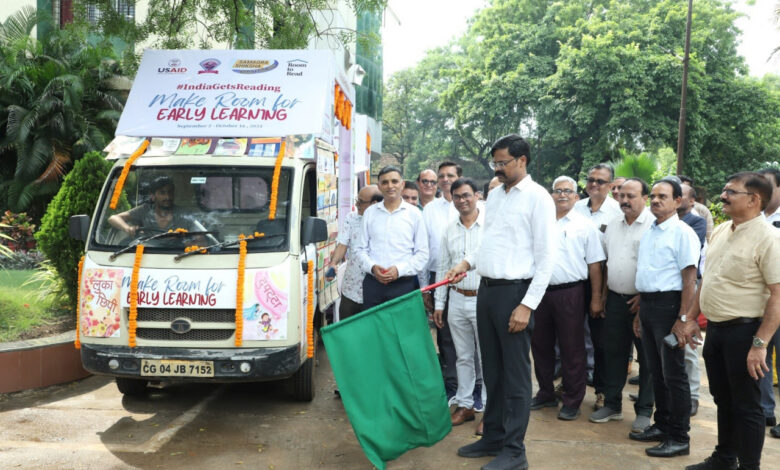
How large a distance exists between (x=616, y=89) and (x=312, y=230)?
22604 millimetres

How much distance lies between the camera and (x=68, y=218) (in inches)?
295

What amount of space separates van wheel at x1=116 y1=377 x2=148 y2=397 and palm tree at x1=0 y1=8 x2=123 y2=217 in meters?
8.25

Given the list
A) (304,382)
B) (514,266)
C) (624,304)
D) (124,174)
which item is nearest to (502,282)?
(514,266)

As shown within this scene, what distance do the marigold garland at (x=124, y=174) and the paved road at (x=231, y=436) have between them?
172 cm

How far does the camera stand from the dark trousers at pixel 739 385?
4152 millimetres

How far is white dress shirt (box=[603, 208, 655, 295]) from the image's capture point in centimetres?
552

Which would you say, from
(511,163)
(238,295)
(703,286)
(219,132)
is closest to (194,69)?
(219,132)

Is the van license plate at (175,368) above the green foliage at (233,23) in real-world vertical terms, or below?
below

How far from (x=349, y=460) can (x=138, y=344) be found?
176 centimetres

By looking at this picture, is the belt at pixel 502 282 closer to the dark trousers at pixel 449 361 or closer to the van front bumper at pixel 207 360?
the dark trousers at pixel 449 361

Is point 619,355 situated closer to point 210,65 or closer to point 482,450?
point 482,450

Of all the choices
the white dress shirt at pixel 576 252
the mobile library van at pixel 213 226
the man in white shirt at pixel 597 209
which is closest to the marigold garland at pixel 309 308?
the mobile library van at pixel 213 226

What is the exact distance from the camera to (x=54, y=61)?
43.9 feet

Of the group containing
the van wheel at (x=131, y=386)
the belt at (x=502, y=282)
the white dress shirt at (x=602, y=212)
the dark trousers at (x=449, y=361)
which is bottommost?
the van wheel at (x=131, y=386)
